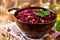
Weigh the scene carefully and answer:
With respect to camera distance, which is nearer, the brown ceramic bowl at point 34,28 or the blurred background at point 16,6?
the brown ceramic bowl at point 34,28

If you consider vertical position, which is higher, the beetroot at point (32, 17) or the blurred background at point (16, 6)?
the beetroot at point (32, 17)

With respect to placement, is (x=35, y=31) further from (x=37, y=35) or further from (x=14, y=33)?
(x=14, y=33)

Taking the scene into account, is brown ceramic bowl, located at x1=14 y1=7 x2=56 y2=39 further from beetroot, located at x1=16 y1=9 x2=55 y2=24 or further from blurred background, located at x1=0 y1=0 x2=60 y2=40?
blurred background, located at x1=0 y1=0 x2=60 y2=40

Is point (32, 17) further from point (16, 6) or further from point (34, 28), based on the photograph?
point (16, 6)

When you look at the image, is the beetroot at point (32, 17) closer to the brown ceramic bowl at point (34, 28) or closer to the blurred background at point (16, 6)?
the brown ceramic bowl at point (34, 28)

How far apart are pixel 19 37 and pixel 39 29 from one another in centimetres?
16

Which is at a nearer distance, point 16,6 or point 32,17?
point 32,17

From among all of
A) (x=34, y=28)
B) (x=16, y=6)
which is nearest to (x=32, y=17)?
(x=34, y=28)

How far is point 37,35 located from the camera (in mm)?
1170

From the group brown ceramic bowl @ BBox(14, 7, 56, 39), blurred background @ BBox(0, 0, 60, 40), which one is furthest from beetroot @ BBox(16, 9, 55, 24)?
blurred background @ BBox(0, 0, 60, 40)

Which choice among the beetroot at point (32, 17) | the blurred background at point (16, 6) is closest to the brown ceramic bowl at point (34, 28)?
the beetroot at point (32, 17)

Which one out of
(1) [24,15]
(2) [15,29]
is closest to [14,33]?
(2) [15,29]

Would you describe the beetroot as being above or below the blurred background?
above

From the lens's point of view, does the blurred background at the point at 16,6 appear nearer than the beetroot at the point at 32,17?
No
